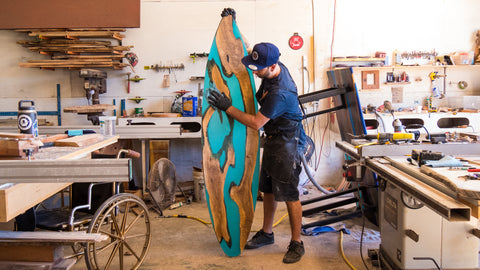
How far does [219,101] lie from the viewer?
2656 millimetres

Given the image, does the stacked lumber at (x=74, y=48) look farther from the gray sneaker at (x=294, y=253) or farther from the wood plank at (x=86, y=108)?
the gray sneaker at (x=294, y=253)

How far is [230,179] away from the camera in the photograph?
2.78 metres

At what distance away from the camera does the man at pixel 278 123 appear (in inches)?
102

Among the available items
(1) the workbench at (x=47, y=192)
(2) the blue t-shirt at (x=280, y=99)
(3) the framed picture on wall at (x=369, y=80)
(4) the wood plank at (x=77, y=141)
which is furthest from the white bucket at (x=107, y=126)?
(3) the framed picture on wall at (x=369, y=80)

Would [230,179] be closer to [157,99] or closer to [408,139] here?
[408,139]

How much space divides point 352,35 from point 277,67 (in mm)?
2529

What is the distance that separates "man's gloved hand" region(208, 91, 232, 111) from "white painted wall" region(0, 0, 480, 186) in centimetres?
216

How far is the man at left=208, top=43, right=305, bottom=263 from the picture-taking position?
2.58 m

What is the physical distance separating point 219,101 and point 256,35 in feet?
7.81

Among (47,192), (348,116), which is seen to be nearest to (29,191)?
(47,192)

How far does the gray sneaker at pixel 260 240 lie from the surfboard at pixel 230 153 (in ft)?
0.42

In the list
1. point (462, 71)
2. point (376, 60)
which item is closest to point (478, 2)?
point (462, 71)

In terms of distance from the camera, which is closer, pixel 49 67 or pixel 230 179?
pixel 230 179

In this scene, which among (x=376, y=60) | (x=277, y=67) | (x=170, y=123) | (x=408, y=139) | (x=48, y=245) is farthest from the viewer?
(x=376, y=60)
